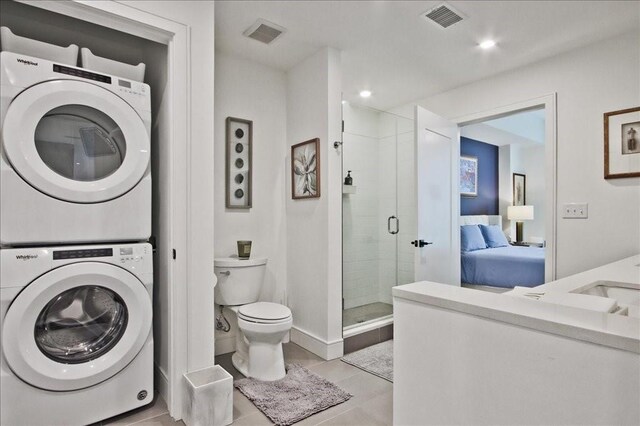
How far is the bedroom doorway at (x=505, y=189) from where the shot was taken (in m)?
4.40

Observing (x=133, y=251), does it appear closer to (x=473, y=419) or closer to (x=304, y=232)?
(x=304, y=232)

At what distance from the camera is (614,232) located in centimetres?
255

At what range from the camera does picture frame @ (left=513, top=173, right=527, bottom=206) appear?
673 cm

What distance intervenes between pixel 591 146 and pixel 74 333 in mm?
3581

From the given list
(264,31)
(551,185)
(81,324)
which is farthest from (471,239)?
(81,324)

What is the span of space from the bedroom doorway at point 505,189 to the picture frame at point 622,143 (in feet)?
5.47

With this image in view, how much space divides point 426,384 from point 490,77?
3.15 m

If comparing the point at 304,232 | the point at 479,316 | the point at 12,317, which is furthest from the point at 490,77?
the point at 12,317

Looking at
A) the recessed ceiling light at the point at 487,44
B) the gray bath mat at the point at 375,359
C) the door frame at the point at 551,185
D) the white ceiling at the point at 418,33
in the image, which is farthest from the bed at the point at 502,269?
the recessed ceiling light at the point at 487,44

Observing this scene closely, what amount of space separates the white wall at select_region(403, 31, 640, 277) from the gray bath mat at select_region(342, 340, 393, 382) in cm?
152

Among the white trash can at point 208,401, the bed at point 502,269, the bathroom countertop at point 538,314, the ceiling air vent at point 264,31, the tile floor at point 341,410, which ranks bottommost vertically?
the tile floor at point 341,410

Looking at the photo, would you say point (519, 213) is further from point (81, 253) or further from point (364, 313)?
point (81, 253)

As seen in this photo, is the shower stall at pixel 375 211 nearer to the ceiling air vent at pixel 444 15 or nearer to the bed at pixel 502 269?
the ceiling air vent at pixel 444 15

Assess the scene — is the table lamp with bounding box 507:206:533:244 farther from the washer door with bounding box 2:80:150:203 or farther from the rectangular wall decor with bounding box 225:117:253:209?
the washer door with bounding box 2:80:150:203
